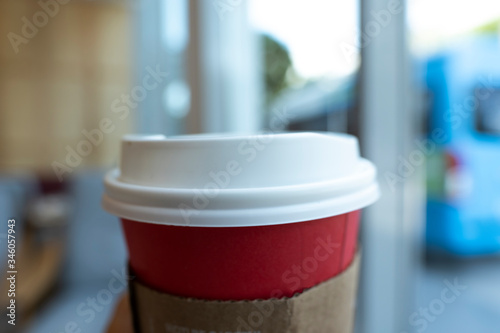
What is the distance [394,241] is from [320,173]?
479mm

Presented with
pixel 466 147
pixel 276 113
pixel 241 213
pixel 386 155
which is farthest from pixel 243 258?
pixel 466 147

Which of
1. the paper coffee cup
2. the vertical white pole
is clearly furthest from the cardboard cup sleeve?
the vertical white pole

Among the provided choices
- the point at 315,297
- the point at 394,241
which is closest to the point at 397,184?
the point at 394,241

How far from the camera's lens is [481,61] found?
7.31ft

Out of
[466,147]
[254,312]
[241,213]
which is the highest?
[241,213]

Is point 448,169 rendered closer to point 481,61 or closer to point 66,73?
point 481,61

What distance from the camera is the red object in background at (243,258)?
1.21 ft

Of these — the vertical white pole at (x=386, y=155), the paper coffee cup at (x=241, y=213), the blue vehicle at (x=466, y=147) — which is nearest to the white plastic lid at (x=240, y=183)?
the paper coffee cup at (x=241, y=213)

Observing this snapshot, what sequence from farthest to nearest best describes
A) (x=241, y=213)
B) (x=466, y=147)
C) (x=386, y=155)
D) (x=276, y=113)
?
(x=466, y=147), (x=276, y=113), (x=386, y=155), (x=241, y=213)

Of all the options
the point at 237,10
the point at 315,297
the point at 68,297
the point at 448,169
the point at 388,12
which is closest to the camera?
the point at 315,297

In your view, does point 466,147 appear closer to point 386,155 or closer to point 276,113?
point 276,113

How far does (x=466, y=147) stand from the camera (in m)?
2.16

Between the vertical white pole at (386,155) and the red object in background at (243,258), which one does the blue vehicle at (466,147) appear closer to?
the vertical white pole at (386,155)

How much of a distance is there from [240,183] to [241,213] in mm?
38
